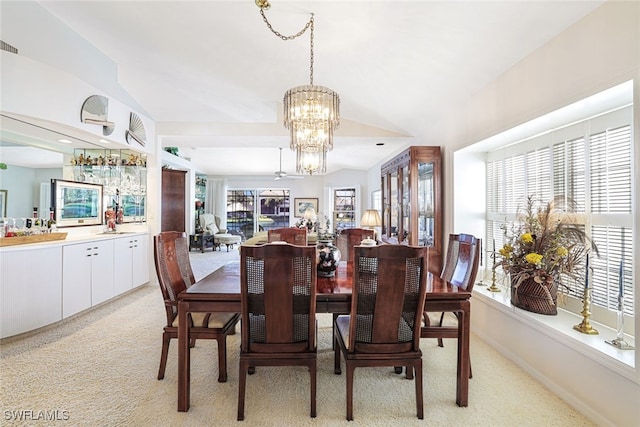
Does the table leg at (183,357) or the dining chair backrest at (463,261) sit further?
the dining chair backrest at (463,261)


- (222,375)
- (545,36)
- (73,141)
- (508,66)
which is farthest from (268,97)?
(222,375)

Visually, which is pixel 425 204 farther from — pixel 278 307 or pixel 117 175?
pixel 117 175

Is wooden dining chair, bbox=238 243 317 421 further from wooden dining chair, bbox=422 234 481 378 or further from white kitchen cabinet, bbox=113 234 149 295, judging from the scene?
white kitchen cabinet, bbox=113 234 149 295

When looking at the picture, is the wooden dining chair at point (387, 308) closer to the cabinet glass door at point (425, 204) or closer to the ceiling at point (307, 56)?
the ceiling at point (307, 56)

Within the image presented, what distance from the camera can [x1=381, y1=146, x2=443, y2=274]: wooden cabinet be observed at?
11.5 ft

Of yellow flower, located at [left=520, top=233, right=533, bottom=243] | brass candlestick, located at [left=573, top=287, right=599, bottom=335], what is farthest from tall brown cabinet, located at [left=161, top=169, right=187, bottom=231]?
brass candlestick, located at [left=573, top=287, right=599, bottom=335]

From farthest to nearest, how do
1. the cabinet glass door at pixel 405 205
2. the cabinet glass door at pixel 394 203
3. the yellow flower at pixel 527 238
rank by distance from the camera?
the cabinet glass door at pixel 394 203, the cabinet glass door at pixel 405 205, the yellow flower at pixel 527 238

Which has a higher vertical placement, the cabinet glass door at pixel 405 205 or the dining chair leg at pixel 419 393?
the cabinet glass door at pixel 405 205

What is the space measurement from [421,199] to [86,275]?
13.7 feet

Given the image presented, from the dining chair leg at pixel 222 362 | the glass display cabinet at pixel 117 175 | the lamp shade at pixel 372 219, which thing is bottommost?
the dining chair leg at pixel 222 362

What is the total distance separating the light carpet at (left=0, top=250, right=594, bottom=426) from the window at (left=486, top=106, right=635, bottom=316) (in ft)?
2.97

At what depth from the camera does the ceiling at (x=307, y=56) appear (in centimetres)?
201


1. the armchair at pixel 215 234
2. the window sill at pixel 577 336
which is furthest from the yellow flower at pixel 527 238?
the armchair at pixel 215 234

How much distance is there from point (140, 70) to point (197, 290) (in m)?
3.57
